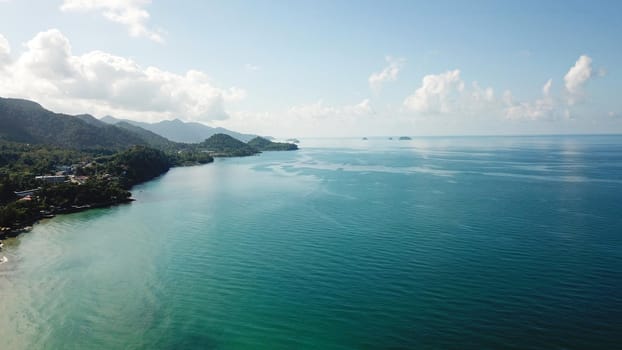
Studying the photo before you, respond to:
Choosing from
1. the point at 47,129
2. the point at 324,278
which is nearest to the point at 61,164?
the point at 47,129

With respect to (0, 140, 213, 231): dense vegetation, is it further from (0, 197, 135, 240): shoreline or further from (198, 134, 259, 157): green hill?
(198, 134, 259, 157): green hill

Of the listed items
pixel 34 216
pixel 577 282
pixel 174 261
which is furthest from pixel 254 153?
pixel 577 282

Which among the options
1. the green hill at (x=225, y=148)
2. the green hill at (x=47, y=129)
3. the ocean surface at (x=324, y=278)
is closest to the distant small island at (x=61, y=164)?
the green hill at (x=47, y=129)

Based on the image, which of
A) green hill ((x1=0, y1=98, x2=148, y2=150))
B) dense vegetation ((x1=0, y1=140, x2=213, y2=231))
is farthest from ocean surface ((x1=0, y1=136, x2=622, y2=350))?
green hill ((x1=0, y1=98, x2=148, y2=150))

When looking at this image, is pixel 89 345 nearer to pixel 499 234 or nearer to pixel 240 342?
pixel 240 342

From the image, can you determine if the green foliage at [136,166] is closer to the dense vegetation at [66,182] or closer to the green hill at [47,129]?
the dense vegetation at [66,182]

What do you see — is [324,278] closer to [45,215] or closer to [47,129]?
[45,215]
